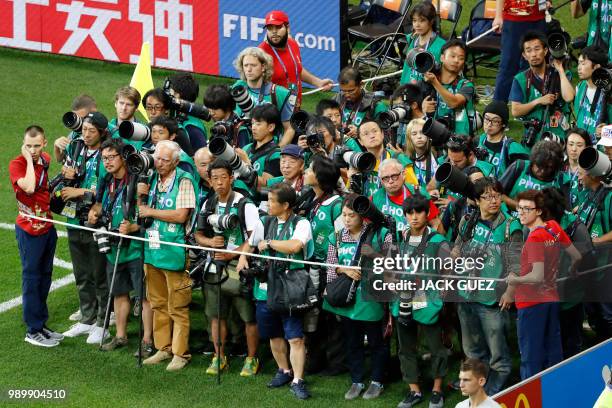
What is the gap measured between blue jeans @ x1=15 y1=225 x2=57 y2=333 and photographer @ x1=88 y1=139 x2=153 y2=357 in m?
0.47

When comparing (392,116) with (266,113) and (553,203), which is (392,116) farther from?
(553,203)

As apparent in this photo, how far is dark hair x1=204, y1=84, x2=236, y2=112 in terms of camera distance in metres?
11.3

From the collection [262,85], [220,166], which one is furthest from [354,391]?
[262,85]

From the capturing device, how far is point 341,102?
38.5ft

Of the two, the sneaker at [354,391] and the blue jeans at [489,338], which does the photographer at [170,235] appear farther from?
the blue jeans at [489,338]

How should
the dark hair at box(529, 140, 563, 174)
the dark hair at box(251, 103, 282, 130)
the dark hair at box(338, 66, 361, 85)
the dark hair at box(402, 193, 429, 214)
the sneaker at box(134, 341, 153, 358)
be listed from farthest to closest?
the dark hair at box(338, 66, 361, 85) < the dark hair at box(251, 103, 282, 130) < the sneaker at box(134, 341, 153, 358) < the dark hair at box(529, 140, 563, 174) < the dark hair at box(402, 193, 429, 214)

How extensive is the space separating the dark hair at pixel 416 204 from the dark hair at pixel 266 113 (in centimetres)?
199

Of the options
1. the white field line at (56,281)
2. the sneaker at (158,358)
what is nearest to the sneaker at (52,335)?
the white field line at (56,281)

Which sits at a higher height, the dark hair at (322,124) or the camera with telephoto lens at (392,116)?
the camera with telephoto lens at (392,116)

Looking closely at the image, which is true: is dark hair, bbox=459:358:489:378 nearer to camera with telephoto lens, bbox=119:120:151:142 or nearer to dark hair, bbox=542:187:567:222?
dark hair, bbox=542:187:567:222

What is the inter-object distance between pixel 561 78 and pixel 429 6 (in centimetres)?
168

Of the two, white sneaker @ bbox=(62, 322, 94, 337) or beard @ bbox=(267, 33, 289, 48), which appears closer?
white sneaker @ bbox=(62, 322, 94, 337)

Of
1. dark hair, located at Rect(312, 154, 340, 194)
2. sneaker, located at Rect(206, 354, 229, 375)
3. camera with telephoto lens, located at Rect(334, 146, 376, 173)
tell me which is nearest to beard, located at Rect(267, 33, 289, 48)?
camera with telephoto lens, located at Rect(334, 146, 376, 173)

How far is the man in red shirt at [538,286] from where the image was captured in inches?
352
